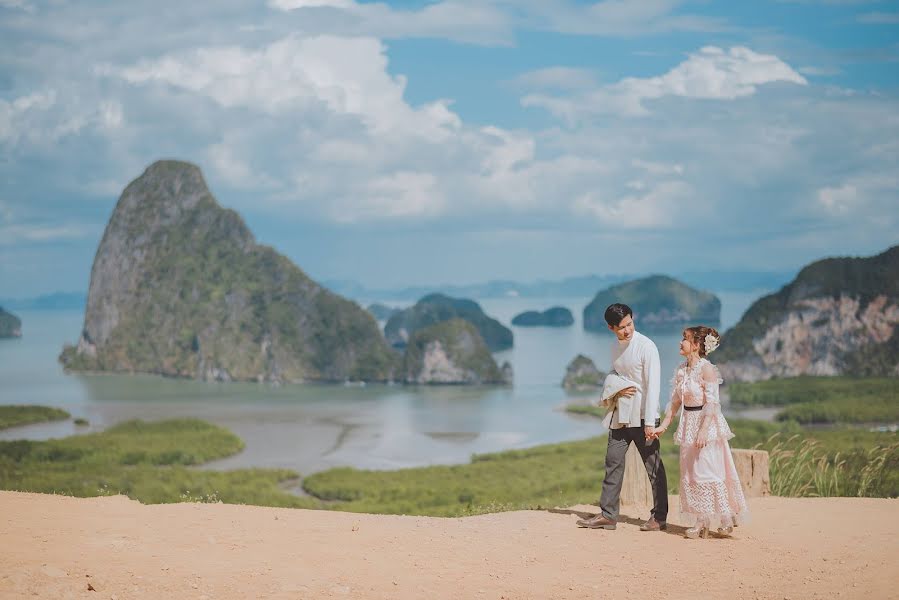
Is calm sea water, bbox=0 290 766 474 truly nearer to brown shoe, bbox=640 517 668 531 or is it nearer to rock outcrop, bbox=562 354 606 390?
rock outcrop, bbox=562 354 606 390

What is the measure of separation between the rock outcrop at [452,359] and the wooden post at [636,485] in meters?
70.8

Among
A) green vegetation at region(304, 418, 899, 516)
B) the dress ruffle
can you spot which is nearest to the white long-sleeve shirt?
the dress ruffle

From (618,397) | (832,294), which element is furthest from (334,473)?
(832,294)

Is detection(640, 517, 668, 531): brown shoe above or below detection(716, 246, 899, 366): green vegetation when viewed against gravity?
below

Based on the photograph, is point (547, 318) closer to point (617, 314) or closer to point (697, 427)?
point (697, 427)

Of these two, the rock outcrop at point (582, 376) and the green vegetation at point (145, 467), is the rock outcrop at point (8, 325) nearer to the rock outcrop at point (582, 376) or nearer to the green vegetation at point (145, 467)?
the rock outcrop at point (582, 376)

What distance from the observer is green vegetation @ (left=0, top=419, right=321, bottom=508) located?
90.8 ft

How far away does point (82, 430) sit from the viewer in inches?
1993

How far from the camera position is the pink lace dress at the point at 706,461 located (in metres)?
9.07

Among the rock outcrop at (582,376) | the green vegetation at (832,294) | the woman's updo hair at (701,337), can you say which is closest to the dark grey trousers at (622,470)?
the woman's updo hair at (701,337)

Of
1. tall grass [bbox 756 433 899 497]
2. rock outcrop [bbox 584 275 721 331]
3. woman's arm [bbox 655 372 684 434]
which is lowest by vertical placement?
tall grass [bbox 756 433 899 497]

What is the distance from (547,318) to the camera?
175125 millimetres

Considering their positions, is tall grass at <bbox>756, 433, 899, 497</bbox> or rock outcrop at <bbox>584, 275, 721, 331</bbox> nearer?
tall grass at <bbox>756, 433, 899, 497</bbox>

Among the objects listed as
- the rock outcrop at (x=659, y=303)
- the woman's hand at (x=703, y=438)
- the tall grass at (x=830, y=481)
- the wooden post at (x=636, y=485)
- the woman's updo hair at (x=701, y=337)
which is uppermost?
the rock outcrop at (x=659, y=303)
